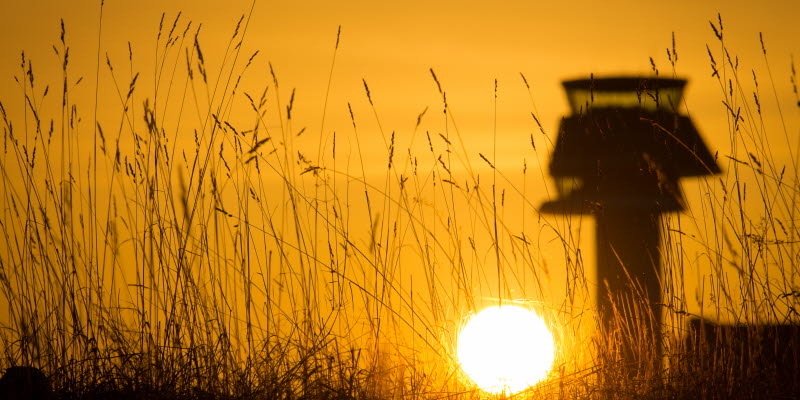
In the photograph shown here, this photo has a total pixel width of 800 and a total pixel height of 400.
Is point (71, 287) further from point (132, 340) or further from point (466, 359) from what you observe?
point (466, 359)

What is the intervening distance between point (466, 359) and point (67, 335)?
1.00 m

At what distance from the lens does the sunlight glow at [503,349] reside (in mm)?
2303

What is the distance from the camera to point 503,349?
2674mm

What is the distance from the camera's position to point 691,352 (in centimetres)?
225

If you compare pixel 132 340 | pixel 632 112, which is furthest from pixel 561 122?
pixel 632 112

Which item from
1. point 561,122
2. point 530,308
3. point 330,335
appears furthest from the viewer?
point 561,122

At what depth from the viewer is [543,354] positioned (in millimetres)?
2494

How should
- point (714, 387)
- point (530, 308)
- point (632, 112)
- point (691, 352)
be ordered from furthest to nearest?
point (632, 112)
point (530, 308)
point (691, 352)
point (714, 387)

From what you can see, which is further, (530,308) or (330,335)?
(530,308)

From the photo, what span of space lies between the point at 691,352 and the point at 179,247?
1277 millimetres

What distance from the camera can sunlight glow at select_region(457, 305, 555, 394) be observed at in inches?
90.7

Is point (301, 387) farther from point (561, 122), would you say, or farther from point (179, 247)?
point (561, 122)

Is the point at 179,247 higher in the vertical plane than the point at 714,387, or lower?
higher

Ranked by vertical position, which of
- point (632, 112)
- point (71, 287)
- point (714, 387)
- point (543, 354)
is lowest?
point (714, 387)
